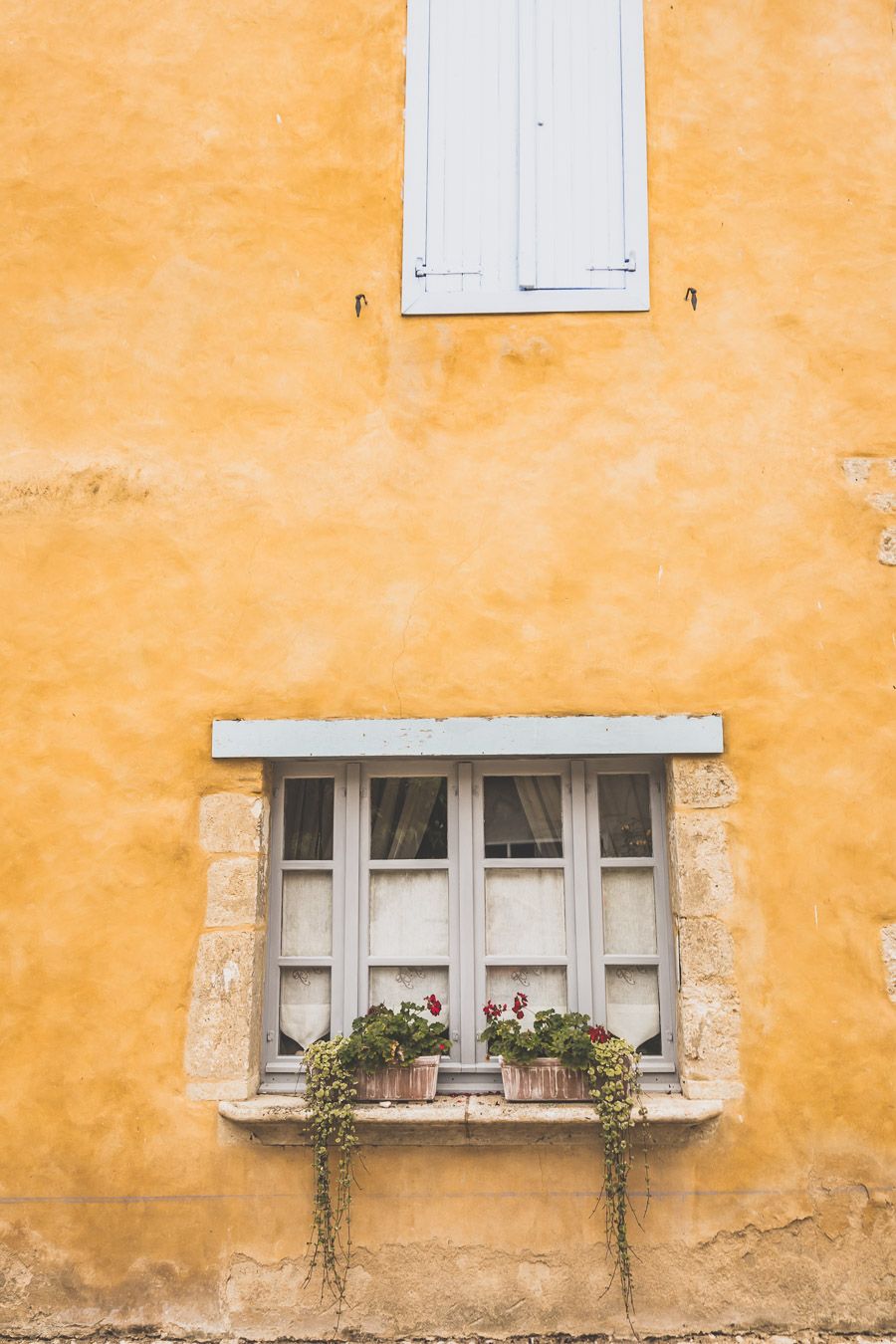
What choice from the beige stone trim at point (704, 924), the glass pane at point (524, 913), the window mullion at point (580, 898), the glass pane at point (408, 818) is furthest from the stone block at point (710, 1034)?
the glass pane at point (408, 818)

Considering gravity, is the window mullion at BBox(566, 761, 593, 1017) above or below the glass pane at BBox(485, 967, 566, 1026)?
above

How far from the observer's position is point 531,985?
12.7 ft

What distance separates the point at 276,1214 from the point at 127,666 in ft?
6.34

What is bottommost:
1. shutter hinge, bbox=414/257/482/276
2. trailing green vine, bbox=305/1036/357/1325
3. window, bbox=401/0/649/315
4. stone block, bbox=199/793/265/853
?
trailing green vine, bbox=305/1036/357/1325

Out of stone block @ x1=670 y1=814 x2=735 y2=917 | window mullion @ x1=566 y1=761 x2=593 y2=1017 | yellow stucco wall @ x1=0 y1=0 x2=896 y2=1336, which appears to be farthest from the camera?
window mullion @ x1=566 y1=761 x2=593 y2=1017

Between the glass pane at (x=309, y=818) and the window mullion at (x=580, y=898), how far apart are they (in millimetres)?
887

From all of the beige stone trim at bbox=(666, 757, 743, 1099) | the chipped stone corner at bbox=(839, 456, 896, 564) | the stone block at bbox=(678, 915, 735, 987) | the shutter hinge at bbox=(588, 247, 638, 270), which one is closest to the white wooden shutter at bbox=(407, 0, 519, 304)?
the shutter hinge at bbox=(588, 247, 638, 270)

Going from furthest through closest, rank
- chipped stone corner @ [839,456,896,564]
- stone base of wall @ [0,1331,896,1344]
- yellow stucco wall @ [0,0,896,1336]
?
1. chipped stone corner @ [839,456,896,564]
2. yellow stucco wall @ [0,0,896,1336]
3. stone base of wall @ [0,1331,896,1344]

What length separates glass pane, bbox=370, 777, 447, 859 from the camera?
397cm

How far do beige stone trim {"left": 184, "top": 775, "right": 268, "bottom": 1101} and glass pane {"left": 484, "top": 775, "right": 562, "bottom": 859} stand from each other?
823mm

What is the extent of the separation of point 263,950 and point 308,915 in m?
0.20

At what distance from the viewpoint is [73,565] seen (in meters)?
3.99

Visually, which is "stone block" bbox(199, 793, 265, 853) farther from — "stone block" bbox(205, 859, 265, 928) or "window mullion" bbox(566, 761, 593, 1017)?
"window mullion" bbox(566, 761, 593, 1017)

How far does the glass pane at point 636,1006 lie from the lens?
3.81m
